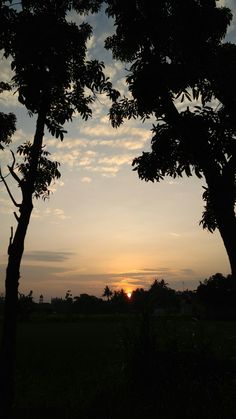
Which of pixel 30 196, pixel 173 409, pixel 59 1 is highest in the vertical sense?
pixel 59 1

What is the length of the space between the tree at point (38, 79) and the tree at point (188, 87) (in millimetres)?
1292

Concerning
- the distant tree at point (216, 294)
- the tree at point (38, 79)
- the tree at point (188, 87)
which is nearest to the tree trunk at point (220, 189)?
the tree at point (188, 87)

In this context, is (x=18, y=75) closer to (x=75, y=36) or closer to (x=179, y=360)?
(x=75, y=36)

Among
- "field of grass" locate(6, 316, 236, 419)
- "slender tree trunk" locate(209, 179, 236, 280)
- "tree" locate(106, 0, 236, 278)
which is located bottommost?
"field of grass" locate(6, 316, 236, 419)

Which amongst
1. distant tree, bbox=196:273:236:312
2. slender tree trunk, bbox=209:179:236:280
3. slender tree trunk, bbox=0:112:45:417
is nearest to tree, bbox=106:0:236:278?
slender tree trunk, bbox=209:179:236:280

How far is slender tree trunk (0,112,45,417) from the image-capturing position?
914cm

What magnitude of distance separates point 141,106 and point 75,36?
9.37ft

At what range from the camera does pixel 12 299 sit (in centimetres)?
949

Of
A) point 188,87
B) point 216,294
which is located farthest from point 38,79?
point 216,294

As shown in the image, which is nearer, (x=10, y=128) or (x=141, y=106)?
(x=141, y=106)

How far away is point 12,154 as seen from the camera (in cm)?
1095

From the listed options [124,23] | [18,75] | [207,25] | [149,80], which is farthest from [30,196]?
[207,25]

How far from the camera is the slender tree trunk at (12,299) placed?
914 centimetres

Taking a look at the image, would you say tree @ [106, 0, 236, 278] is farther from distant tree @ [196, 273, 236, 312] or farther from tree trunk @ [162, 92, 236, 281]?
distant tree @ [196, 273, 236, 312]
